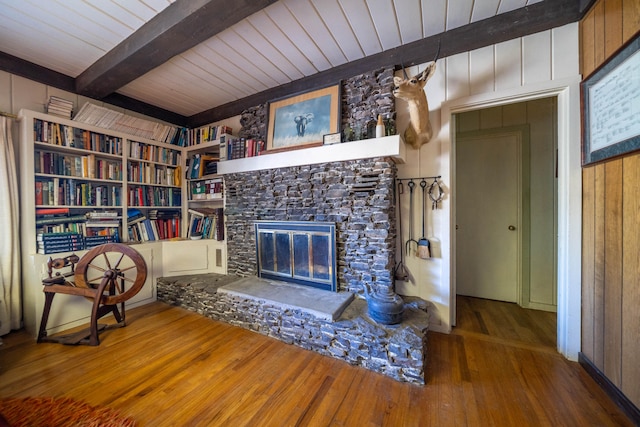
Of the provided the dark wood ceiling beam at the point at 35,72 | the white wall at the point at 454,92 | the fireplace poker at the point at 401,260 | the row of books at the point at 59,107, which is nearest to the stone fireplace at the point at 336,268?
the fireplace poker at the point at 401,260

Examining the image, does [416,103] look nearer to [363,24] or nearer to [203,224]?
[363,24]

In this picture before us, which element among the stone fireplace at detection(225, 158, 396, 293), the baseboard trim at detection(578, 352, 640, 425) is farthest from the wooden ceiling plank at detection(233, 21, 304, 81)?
the baseboard trim at detection(578, 352, 640, 425)

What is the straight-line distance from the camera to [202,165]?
2.92m

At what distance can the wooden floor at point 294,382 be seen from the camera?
116 cm

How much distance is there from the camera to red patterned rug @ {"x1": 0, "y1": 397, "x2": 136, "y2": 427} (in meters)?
1.11

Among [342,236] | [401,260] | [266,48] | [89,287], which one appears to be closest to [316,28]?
[266,48]

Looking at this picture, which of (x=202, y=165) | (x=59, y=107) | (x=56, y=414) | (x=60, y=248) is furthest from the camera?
(x=202, y=165)

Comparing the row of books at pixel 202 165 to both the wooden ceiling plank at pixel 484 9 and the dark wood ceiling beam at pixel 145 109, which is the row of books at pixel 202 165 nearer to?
the dark wood ceiling beam at pixel 145 109

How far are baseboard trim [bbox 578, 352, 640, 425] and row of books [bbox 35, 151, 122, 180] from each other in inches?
175

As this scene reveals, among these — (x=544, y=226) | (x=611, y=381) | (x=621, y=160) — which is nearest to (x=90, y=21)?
(x=621, y=160)

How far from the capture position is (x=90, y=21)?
1589 mm

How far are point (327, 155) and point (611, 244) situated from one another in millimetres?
1955

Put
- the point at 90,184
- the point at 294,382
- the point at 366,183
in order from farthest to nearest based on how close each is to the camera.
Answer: the point at 90,184
the point at 366,183
the point at 294,382

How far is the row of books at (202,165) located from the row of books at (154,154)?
251 millimetres
